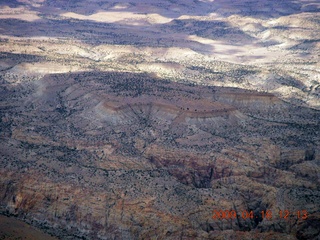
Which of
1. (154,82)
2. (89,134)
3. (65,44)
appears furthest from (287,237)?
(65,44)

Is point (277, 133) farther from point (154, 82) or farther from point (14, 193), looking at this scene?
point (14, 193)
